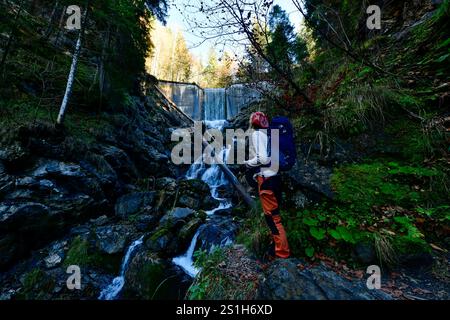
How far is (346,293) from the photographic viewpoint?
2.54m

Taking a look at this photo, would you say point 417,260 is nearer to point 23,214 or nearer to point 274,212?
point 274,212

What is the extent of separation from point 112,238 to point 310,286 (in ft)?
22.6

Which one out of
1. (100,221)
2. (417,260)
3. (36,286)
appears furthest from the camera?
(100,221)

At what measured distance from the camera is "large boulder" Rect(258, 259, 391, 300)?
2.51 m

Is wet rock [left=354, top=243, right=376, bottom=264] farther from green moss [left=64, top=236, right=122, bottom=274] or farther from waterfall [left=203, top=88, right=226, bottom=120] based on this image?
waterfall [left=203, top=88, right=226, bottom=120]

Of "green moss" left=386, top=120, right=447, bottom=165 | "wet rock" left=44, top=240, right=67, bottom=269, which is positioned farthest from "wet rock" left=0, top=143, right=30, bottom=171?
"green moss" left=386, top=120, right=447, bottom=165

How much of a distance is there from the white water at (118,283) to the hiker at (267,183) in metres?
5.04

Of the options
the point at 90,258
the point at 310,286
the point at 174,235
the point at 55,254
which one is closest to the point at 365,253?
the point at 310,286

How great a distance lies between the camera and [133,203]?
30.1 ft

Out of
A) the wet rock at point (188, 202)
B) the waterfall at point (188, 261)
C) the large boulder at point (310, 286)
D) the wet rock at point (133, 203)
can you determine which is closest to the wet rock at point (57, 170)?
the wet rock at point (133, 203)

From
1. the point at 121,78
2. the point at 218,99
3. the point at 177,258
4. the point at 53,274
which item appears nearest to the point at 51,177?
the point at 53,274

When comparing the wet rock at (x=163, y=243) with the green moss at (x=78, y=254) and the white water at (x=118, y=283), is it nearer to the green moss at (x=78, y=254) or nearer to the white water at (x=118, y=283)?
the white water at (x=118, y=283)

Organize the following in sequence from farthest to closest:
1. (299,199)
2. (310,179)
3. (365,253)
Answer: (310,179) → (299,199) → (365,253)
